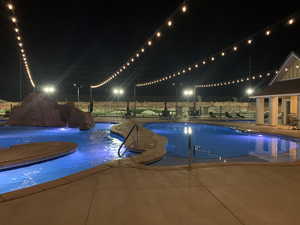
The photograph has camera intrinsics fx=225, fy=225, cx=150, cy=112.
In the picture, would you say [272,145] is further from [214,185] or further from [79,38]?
[79,38]

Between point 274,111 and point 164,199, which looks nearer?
point 164,199

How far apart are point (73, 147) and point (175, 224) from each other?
18.6ft

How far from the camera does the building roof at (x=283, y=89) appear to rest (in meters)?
12.4

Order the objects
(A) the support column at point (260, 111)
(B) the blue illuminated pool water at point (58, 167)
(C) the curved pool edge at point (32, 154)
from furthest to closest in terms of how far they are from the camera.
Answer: (A) the support column at point (260, 111), (C) the curved pool edge at point (32, 154), (B) the blue illuminated pool water at point (58, 167)

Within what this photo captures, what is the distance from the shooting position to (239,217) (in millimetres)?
2461

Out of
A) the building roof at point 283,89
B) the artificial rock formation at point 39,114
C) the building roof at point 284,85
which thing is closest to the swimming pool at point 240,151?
the building roof at point 283,89

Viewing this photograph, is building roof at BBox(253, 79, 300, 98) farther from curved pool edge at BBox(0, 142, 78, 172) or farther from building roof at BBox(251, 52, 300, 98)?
curved pool edge at BBox(0, 142, 78, 172)

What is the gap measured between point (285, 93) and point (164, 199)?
12.6 m

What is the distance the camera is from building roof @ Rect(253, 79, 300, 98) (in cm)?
1237

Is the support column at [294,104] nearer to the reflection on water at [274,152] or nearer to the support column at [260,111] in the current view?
the support column at [260,111]

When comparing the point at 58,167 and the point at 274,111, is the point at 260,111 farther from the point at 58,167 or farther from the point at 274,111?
the point at 58,167

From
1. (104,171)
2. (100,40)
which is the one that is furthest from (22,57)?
(104,171)

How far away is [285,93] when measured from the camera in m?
12.8

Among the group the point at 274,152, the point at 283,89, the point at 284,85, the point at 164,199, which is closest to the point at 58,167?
the point at 164,199
